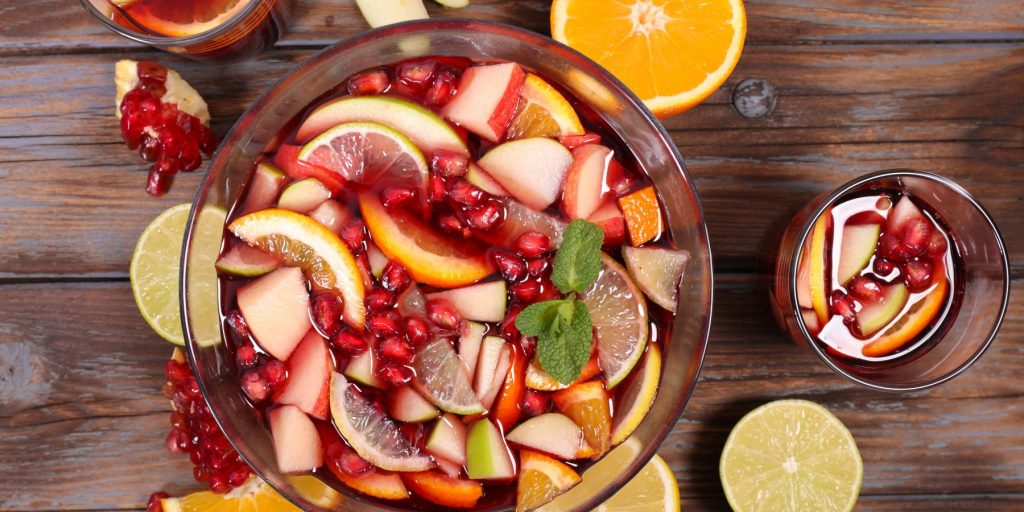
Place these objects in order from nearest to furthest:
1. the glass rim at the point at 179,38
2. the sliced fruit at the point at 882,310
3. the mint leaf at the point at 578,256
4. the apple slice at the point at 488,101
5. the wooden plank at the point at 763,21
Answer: the mint leaf at the point at 578,256
the apple slice at the point at 488,101
the glass rim at the point at 179,38
the sliced fruit at the point at 882,310
the wooden plank at the point at 763,21

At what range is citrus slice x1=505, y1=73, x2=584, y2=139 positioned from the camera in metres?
1.61

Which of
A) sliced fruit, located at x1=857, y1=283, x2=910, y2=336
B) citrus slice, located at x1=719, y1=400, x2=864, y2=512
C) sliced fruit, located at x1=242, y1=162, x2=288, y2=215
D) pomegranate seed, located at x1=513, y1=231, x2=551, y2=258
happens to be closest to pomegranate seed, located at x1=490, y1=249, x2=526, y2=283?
pomegranate seed, located at x1=513, y1=231, x2=551, y2=258

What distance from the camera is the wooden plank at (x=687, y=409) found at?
1.94m

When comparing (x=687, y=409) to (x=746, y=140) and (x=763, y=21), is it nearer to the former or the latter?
(x=746, y=140)

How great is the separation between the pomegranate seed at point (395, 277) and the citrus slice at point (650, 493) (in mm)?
762

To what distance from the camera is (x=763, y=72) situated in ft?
6.33

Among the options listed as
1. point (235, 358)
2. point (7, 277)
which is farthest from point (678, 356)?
point (7, 277)

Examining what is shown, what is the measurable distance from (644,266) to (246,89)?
1076 mm

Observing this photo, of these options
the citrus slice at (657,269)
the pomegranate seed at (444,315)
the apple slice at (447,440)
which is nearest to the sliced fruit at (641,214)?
the citrus slice at (657,269)

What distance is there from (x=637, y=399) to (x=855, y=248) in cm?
65

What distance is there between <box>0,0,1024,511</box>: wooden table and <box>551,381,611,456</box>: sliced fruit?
449 millimetres

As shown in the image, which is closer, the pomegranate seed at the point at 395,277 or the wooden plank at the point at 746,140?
the pomegranate seed at the point at 395,277

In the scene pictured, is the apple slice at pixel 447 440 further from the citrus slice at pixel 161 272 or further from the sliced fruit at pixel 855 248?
the sliced fruit at pixel 855 248

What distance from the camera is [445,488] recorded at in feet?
5.16
